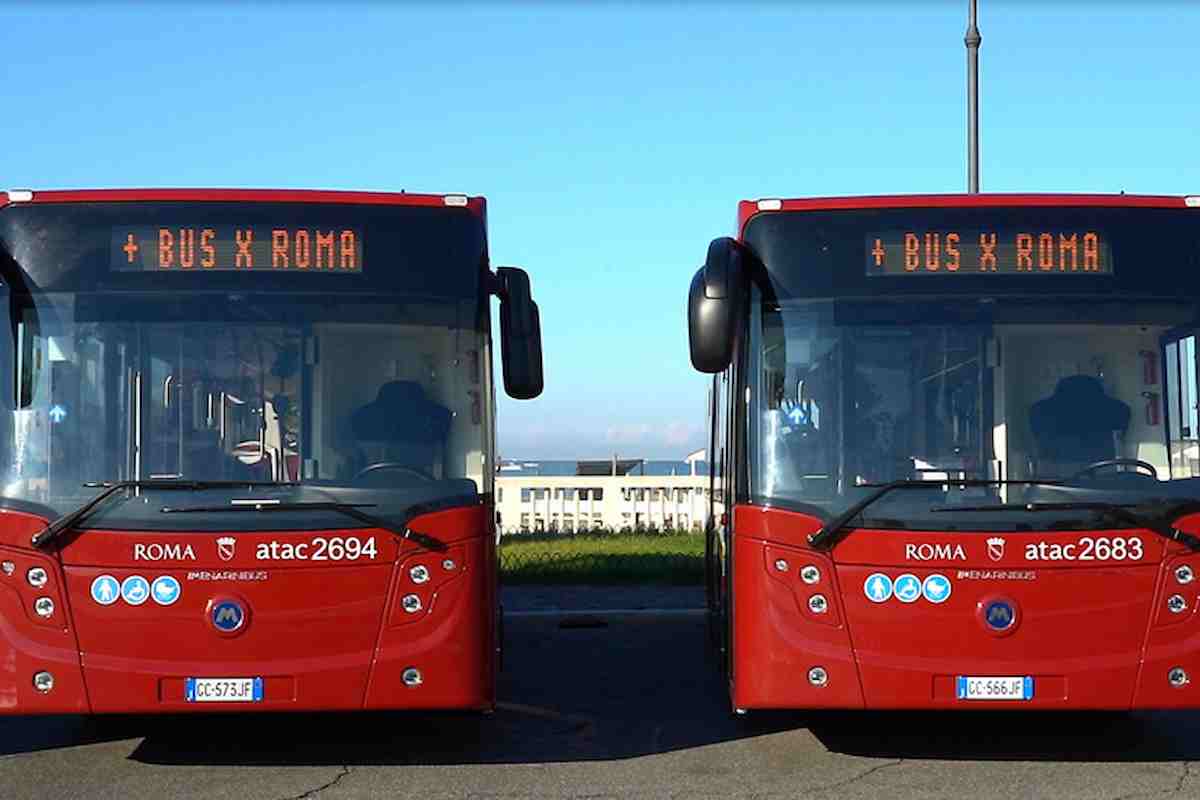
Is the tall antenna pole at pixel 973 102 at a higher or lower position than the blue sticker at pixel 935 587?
higher

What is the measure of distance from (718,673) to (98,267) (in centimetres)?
577

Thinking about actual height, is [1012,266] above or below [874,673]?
above

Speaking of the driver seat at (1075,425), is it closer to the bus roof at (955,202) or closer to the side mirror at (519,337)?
the bus roof at (955,202)

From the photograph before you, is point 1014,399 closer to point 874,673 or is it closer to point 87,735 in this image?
point 874,673

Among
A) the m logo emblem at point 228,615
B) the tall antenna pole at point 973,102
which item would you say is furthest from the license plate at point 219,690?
the tall antenna pole at point 973,102

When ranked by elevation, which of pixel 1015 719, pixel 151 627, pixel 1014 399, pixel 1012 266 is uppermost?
pixel 1012 266

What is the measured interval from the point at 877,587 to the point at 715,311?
1.59 meters

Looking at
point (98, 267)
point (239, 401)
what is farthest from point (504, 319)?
point (98, 267)

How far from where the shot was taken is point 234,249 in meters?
8.68

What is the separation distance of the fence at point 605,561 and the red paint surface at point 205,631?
995cm

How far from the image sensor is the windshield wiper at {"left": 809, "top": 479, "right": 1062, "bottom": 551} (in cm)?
838

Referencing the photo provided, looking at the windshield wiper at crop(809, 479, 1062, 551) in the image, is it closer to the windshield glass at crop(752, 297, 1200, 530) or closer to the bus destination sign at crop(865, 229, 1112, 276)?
the windshield glass at crop(752, 297, 1200, 530)

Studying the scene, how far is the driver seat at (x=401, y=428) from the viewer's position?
854 centimetres

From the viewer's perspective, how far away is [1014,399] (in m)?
8.73
